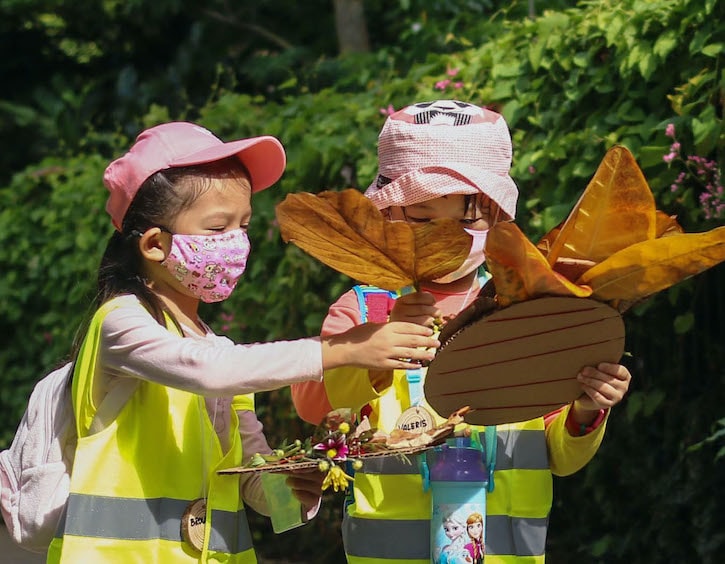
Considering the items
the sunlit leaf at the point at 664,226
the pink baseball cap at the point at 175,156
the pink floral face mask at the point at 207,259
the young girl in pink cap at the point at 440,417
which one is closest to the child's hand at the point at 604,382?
the young girl in pink cap at the point at 440,417

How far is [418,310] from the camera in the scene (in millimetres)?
2559

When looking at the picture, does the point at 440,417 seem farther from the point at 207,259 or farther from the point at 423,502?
the point at 207,259

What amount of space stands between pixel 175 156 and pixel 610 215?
103cm

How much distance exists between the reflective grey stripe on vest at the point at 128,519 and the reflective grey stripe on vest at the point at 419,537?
0.32 meters

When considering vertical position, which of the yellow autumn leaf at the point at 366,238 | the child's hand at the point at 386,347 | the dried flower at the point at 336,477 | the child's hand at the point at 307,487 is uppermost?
the yellow autumn leaf at the point at 366,238

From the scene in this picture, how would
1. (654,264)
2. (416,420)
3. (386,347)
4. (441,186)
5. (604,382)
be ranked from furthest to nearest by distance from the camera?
1. (441,186)
2. (416,420)
3. (604,382)
4. (386,347)
5. (654,264)

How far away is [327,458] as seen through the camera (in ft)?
8.48

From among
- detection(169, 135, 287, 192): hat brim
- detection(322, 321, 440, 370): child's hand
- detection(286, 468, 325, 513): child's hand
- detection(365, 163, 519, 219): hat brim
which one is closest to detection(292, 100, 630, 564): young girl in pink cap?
detection(365, 163, 519, 219): hat brim

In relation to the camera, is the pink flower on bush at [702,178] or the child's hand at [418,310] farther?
the pink flower on bush at [702,178]

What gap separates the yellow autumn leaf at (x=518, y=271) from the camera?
236 centimetres

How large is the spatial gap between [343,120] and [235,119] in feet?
3.63

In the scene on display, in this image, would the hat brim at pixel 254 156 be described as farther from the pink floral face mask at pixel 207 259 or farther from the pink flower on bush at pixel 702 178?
the pink flower on bush at pixel 702 178

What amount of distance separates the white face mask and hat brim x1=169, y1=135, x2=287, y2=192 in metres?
0.46

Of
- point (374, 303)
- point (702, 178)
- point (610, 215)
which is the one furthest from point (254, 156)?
point (702, 178)
